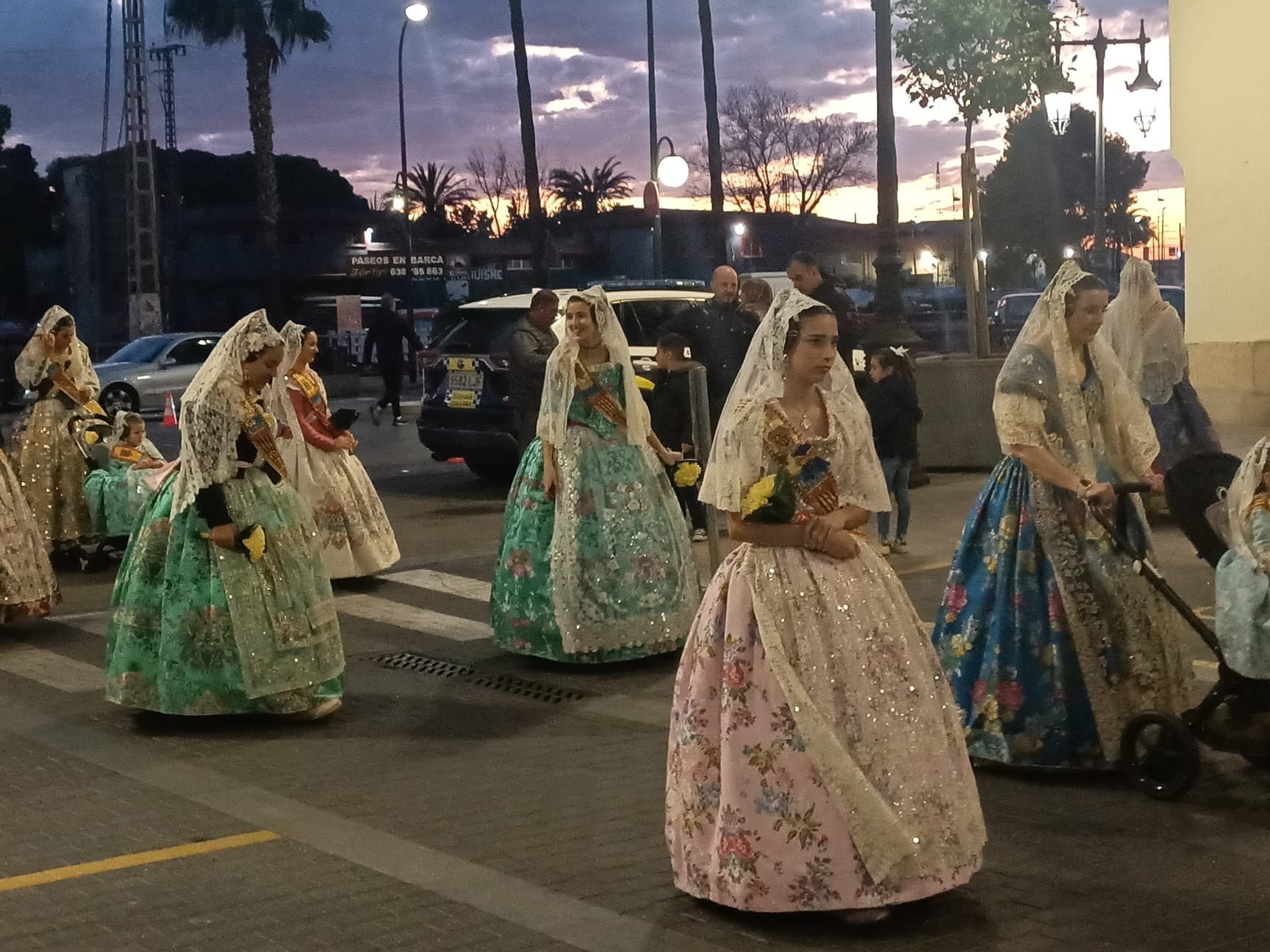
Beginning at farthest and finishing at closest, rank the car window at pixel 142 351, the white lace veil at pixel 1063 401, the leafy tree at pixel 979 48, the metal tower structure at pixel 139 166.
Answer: the metal tower structure at pixel 139 166, the car window at pixel 142 351, the leafy tree at pixel 979 48, the white lace veil at pixel 1063 401

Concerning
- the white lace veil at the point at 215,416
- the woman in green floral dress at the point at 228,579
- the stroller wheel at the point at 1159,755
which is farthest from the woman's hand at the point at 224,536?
the stroller wheel at the point at 1159,755

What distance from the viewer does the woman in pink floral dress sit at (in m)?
4.94

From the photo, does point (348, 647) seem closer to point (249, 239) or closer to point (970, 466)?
point (970, 466)

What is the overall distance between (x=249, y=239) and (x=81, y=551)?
50.5 meters

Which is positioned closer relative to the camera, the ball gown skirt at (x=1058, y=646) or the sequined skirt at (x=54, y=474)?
the ball gown skirt at (x=1058, y=646)

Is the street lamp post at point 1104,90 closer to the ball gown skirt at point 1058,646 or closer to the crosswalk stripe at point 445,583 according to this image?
the crosswalk stripe at point 445,583

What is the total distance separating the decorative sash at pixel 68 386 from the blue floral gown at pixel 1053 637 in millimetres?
8371

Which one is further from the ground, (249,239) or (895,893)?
(249,239)

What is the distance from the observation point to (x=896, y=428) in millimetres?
12125

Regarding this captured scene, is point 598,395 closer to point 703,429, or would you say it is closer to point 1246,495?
point 703,429

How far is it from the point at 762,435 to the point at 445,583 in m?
6.86

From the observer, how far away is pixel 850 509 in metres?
5.36

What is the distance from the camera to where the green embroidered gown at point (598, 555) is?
8.95 m

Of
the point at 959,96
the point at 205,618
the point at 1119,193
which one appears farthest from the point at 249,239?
the point at 205,618
